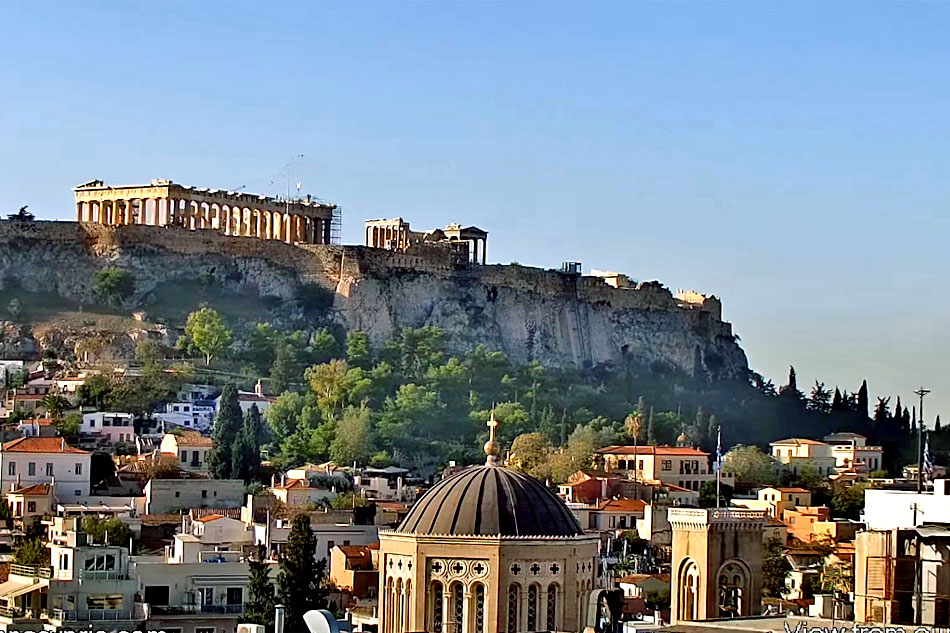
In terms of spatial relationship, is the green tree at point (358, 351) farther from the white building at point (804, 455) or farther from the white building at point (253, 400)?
the white building at point (804, 455)

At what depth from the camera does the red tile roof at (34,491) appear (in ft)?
220

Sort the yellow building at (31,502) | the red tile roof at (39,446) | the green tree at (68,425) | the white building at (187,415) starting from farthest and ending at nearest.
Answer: the white building at (187,415) → the green tree at (68,425) → the red tile roof at (39,446) → the yellow building at (31,502)

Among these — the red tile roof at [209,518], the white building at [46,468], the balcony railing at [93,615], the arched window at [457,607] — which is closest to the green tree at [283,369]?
the white building at [46,468]

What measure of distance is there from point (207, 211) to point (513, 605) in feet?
227

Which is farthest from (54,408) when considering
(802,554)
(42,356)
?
(802,554)

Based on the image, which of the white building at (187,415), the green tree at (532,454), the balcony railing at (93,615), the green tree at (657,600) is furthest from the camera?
the white building at (187,415)

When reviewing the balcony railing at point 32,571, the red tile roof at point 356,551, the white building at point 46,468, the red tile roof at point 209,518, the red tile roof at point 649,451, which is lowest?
the red tile roof at point 356,551

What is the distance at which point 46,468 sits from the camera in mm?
70875

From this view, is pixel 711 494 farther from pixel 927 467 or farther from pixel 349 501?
pixel 927 467

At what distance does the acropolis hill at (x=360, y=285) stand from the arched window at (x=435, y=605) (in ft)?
203

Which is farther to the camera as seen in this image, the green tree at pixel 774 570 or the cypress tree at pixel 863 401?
the cypress tree at pixel 863 401

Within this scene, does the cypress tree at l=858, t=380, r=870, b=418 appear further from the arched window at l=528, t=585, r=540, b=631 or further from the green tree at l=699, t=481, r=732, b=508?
the arched window at l=528, t=585, r=540, b=631

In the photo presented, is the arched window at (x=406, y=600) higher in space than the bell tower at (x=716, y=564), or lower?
lower

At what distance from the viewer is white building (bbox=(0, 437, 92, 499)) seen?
231ft
